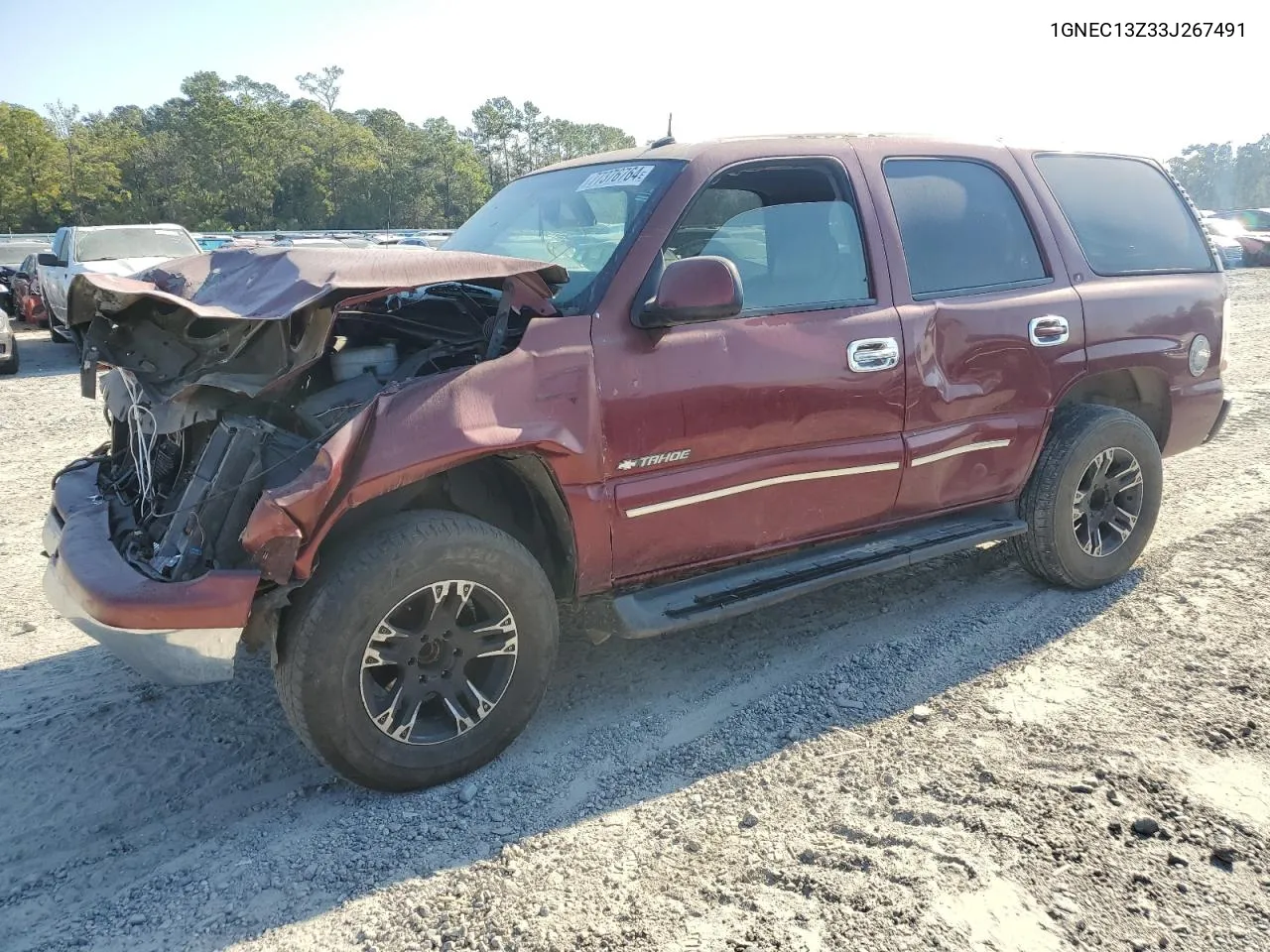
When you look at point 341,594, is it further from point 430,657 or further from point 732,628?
point 732,628

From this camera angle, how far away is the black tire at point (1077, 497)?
4.41 metres

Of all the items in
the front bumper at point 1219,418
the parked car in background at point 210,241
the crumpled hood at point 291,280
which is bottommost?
the front bumper at point 1219,418

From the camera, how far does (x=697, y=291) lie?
3.17m

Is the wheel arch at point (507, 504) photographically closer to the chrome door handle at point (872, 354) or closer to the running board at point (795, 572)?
the running board at point (795, 572)

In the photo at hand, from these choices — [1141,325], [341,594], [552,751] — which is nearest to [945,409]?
[1141,325]

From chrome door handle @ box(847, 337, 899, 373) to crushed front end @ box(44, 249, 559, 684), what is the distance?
4.13 ft

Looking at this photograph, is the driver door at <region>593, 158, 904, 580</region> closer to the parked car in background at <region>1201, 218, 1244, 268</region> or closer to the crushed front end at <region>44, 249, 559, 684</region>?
the crushed front end at <region>44, 249, 559, 684</region>

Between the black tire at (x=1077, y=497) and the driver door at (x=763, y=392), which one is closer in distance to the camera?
the driver door at (x=763, y=392)

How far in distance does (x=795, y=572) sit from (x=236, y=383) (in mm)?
2169

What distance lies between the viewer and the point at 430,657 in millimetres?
3104

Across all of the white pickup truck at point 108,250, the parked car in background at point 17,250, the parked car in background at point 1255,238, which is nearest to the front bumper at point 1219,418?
the white pickup truck at point 108,250

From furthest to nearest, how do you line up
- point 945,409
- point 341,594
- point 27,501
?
point 27,501, point 945,409, point 341,594

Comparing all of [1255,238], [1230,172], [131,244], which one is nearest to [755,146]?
[131,244]

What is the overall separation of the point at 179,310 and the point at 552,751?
6.67ft
